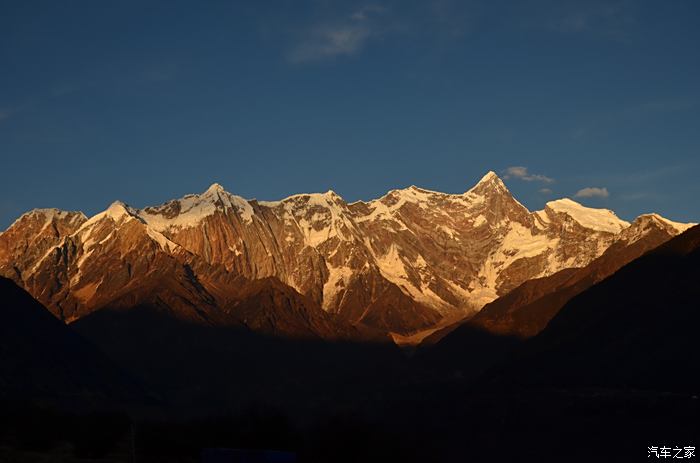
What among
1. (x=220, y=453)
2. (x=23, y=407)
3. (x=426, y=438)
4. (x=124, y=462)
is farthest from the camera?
(x=426, y=438)

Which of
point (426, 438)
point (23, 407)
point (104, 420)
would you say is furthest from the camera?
point (426, 438)

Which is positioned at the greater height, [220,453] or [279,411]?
[279,411]

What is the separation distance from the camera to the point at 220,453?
9619cm

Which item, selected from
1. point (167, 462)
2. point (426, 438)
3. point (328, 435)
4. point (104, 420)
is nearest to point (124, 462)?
point (167, 462)

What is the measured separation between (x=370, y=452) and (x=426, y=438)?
21.8 m

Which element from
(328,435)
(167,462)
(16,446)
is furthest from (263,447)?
(16,446)

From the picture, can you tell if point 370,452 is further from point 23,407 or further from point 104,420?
point 23,407

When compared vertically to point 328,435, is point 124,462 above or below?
below

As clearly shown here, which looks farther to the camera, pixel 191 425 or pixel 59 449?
pixel 191 425

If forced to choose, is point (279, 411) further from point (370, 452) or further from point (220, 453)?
point (220, 453)

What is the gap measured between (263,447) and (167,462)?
16633 millimetres

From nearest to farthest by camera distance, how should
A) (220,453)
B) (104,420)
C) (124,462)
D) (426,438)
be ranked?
(220,453)
(124,462)
(104,420)
(426,438)

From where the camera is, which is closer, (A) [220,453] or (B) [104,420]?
(A) [220,453]

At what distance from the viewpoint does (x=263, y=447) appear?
133500mm
